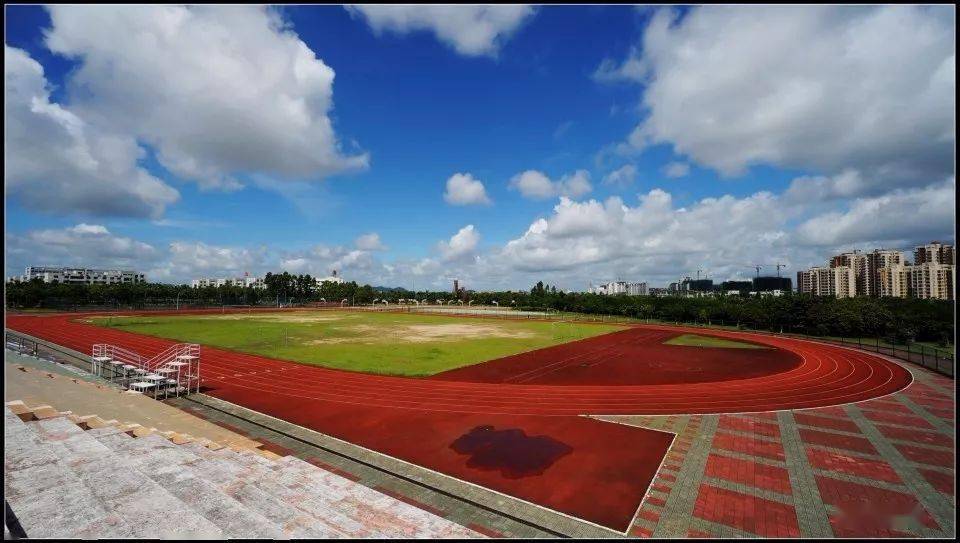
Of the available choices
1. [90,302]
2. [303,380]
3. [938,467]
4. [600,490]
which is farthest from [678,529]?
[90,302]

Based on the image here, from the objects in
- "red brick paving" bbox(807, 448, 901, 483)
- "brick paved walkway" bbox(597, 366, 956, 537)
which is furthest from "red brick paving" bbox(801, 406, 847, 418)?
"red brick paving" bbox(807, 448, 901, 483)

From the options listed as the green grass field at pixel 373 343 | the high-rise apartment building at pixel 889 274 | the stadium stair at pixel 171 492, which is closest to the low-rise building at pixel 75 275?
the green grass field at pixel 373 343

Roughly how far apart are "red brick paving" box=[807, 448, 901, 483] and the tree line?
40.0 metres

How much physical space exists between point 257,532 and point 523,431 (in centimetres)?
1127

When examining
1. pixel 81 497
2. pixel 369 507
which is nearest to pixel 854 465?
pixel 369 507

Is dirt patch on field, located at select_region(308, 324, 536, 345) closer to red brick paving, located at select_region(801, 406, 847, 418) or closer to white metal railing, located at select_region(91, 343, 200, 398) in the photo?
white metal railing, located at select_region(91, 343, 200, 398)

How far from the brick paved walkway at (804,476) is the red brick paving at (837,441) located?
0.04 m

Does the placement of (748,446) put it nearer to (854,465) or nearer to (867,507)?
(854,465)

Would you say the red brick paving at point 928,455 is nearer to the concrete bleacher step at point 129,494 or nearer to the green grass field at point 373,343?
the concrete bleacher step at point 129,494

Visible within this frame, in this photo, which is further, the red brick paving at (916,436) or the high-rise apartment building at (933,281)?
the high-rise apartment building at (933,281)

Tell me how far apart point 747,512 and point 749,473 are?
2.60 metres

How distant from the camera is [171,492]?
824 centimetres

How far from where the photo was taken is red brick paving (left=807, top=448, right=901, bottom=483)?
13.0m

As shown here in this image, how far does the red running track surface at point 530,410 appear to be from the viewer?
12664 millimetres
